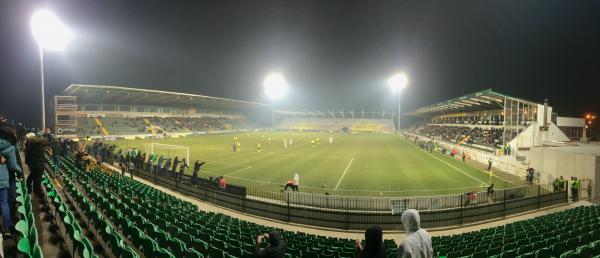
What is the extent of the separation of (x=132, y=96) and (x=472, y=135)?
65.3 meters

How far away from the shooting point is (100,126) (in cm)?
6006

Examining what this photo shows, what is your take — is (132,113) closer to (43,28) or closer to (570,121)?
(43,28)

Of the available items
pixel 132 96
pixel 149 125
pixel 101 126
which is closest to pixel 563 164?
pixel 101 126

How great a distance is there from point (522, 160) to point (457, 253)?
27668 millimetres

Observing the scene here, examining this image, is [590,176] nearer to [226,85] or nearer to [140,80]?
[140,80]

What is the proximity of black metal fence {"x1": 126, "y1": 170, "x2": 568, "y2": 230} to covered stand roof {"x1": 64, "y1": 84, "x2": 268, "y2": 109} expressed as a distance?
1900 inches

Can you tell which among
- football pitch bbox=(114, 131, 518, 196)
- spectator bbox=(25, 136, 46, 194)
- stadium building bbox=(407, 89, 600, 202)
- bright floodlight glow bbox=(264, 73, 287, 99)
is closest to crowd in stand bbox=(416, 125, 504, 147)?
stadium building bbox=(407, 89, 600, 202)

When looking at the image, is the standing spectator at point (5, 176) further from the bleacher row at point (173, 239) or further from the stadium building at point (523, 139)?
the stadium building at point (523, 139)

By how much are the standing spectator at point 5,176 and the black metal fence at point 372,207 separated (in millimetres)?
9647

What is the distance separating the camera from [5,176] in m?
5.57

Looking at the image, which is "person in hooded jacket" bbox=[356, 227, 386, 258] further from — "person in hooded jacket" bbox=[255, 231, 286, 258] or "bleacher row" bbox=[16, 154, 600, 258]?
"bleacher row" bbox=[16, 154, 600, 258]

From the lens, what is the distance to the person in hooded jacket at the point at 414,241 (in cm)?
336

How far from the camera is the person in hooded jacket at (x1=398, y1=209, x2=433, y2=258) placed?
3.36 metres

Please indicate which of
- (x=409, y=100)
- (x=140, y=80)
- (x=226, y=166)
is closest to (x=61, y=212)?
(x=226, y=166)
